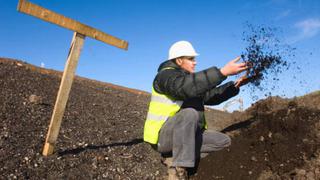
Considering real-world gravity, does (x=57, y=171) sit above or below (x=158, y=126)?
below

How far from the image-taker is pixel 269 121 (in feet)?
20.2

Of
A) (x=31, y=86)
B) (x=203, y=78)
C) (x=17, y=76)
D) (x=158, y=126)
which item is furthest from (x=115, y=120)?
(x=203, y=78)

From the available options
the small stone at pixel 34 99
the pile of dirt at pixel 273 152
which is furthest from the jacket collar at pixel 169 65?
the small stone at pixel 34 99

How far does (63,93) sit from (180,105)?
1886 mm

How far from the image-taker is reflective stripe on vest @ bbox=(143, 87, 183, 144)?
4137mm

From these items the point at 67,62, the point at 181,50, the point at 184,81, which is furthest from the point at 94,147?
the point at 184,81

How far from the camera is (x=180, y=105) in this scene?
4.19m

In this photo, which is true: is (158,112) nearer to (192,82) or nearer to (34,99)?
(192,82)

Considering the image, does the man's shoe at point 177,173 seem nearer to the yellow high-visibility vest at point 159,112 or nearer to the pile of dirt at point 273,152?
the yellow high-visibility vest at point 159,112

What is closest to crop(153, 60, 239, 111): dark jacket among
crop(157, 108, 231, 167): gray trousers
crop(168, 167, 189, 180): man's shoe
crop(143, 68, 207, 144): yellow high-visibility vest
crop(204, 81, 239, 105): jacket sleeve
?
crop(143, 68, 207, 144): yellow high-visibility vest

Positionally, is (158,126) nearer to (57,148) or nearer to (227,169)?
(227,169)

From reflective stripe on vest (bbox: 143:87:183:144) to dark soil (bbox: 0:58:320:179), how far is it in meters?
1.13

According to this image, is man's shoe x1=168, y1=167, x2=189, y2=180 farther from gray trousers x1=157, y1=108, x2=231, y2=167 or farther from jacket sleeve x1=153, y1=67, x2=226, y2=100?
jacket sleeve x1=153, y1=67, x2=226, y2=100

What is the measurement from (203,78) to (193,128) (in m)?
0.64
